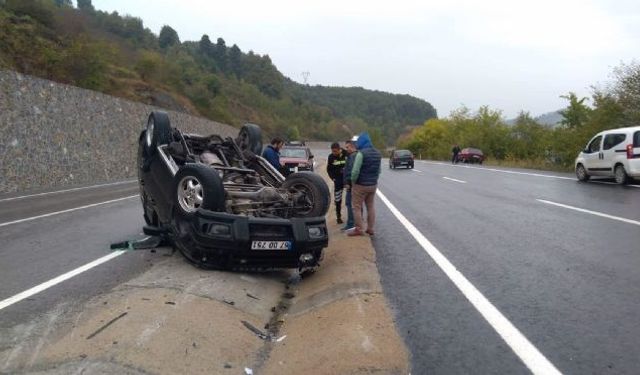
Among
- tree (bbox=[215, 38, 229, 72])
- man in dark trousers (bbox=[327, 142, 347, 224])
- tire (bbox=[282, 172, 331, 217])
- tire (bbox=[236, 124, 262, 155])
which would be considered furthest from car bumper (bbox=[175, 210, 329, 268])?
tree (bbox=[215, 38, 229, 72])

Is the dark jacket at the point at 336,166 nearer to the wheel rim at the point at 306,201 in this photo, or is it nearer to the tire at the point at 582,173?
the wheel rim at the point at 306,201

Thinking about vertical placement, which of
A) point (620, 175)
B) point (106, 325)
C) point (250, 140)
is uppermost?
point (250, 140)

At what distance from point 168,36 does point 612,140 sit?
145m

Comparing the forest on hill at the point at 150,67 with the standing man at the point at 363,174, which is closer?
the standing man at the point at 363,174

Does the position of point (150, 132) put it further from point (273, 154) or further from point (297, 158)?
point (297, 158)

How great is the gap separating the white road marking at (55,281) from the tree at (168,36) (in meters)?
146

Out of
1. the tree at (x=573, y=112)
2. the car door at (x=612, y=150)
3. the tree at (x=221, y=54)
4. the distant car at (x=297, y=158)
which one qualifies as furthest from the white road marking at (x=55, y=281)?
the tree at (x=221, y=54)

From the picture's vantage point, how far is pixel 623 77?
105ft

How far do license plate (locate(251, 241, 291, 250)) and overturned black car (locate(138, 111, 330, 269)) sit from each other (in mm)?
12

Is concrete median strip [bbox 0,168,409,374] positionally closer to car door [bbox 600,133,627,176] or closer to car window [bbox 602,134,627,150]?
car door [bbox 600,133,627,176]

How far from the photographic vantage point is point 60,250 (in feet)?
29.7

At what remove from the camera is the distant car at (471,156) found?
5641 centimetres

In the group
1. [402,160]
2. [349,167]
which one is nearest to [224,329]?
[349,167]

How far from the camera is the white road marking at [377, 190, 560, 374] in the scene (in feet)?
14.8
